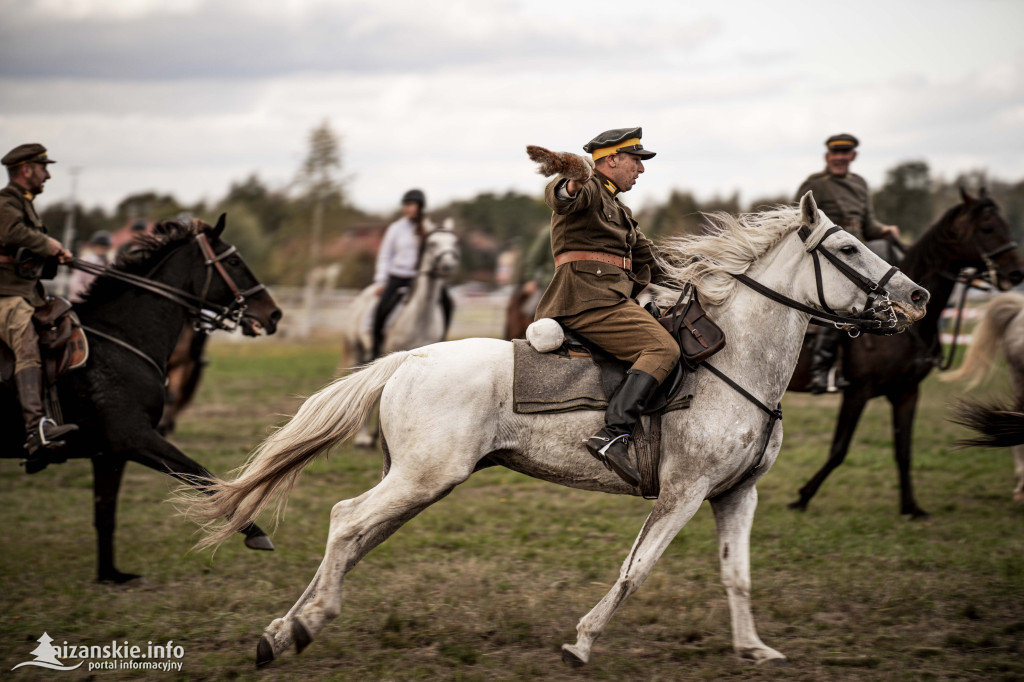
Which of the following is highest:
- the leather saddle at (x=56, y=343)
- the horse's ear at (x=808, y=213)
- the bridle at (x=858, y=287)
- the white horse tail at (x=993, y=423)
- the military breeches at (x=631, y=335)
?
the horse's ear at (x=808, y=213)

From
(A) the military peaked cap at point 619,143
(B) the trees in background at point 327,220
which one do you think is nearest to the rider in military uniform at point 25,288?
(A) the military peaked cap at point 619,143

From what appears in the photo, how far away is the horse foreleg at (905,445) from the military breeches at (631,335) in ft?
15.3

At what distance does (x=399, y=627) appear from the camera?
5.48 meters

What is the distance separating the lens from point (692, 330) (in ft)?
16.3

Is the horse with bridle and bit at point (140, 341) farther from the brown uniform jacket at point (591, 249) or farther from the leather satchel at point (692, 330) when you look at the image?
the leather satchel at point (692, 330)

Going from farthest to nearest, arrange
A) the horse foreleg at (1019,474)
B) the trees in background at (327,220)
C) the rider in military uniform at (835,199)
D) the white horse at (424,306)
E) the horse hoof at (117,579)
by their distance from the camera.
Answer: the trees in background at (327,220) < the white horse at (424,306) < the horse foreleg at (1019,474) < the rider in military uniform at (835,199) < the horse hoof at (117,579)

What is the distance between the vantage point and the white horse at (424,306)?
11633 mm

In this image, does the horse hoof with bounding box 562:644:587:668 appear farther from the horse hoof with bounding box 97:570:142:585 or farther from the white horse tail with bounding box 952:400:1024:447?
the horse hoof with bounding box 97:570:142:585

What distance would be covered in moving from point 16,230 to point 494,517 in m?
4.73

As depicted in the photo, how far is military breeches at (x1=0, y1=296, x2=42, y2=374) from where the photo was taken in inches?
229

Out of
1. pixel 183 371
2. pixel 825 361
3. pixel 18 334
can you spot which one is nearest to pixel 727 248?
pixel 825 361

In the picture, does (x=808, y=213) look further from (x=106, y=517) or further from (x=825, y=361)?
(x=106, y=517)

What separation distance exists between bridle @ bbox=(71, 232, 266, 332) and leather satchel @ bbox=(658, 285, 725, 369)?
3.56 metres

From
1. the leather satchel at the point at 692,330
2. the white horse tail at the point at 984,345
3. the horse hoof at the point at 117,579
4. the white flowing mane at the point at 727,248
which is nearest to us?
the leather satchel at the point at 692,330
